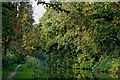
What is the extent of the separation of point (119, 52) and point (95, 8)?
4.62 meters

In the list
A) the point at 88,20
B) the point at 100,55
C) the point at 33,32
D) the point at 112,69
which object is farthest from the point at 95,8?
the point at 33,32

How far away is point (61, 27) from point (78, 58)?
3557 mm

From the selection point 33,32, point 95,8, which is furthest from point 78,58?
point 33,32

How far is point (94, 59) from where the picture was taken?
19125 millimetres

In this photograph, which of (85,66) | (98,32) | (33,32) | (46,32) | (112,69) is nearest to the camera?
(112,69)

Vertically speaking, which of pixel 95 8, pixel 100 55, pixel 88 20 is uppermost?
pixel 95 8

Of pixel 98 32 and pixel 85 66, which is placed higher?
pixel 98 32

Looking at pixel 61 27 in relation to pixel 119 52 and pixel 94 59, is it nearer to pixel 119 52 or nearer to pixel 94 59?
pixel 94 59

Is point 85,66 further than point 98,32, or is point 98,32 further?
point 85,66

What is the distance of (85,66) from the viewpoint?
19.6 metres

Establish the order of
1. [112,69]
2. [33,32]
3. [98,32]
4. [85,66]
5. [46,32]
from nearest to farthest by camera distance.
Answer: [112,69] → [98,32] → [85,66] → [46,32] → [33,32]

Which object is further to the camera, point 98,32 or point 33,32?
point 33,32

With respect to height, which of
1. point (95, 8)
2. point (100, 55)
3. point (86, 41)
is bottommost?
point (100, 55)

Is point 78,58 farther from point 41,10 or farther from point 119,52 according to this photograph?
point 41,10
